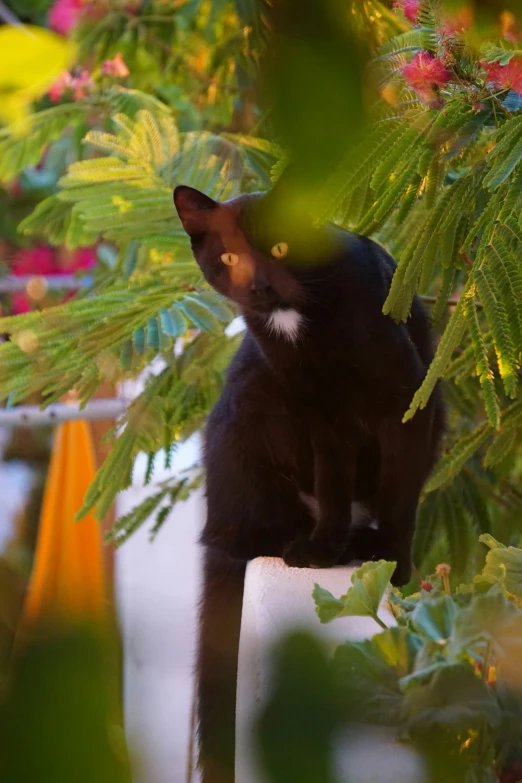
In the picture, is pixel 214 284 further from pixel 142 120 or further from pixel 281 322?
pixel 142 120

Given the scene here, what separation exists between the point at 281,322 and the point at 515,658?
880 millimetres

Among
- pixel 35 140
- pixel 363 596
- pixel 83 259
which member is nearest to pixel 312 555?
pixel 363 596

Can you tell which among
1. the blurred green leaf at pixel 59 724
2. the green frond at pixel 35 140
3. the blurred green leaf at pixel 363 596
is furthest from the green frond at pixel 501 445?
the blurred green leaf at pixel 59 724

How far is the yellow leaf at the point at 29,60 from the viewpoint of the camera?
252mm

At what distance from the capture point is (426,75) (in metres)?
0.78

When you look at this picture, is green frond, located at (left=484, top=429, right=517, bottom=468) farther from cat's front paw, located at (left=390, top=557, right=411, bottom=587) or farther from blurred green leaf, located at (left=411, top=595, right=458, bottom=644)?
blurred green leaf, located at (left=411, top=595, right=458, bottom=644)

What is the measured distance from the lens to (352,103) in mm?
281

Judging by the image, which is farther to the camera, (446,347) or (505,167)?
(446,347)

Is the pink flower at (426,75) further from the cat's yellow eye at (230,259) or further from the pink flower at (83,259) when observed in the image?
the pink flower at (83,259)

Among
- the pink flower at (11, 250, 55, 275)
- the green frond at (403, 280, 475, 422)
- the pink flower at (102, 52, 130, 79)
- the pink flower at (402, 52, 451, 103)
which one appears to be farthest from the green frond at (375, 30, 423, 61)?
the pink flower at (11, 250, 55, 275)

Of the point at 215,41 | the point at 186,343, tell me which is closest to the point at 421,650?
the point at 186,343

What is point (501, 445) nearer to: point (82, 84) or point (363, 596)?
point (363, 596)

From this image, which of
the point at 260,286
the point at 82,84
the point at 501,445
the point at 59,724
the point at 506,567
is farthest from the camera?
the point at 82,84

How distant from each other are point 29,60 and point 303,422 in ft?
3.68
